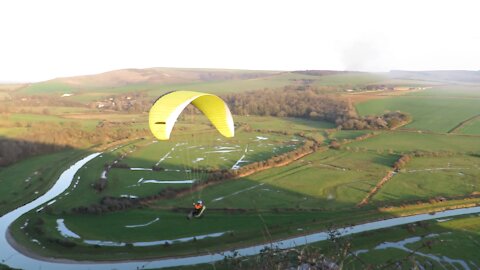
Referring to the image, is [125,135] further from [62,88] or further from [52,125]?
[62,88]

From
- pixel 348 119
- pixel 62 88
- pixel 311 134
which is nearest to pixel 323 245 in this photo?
pixel 311 134

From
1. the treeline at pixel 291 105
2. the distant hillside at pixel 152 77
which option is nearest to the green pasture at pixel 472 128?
the treeline at pixel 291 105

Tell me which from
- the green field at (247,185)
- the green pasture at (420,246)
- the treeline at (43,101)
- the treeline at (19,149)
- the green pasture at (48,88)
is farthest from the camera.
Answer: the green pasture at (48,88)

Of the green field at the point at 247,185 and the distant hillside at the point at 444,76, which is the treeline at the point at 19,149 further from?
the distant hillside at the point at 444,76

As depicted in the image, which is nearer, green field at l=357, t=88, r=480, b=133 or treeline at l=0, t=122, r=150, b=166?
treeline at l=0, t=122, r=150, b=166

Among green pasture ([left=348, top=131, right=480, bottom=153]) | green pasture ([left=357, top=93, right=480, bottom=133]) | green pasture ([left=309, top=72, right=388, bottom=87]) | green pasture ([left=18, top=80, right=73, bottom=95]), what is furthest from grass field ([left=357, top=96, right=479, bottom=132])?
green pasture ([left=18, top=80, right=73, bottom=95])

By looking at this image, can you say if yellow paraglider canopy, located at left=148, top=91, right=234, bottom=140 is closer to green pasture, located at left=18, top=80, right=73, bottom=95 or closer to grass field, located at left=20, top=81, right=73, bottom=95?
grass field, located at left=20, top=81, right=73, bottom=95
